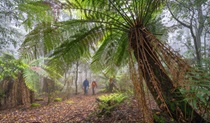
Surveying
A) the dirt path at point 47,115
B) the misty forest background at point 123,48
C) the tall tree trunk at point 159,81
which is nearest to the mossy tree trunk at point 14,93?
the dirt path at point 47,115

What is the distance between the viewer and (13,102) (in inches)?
226

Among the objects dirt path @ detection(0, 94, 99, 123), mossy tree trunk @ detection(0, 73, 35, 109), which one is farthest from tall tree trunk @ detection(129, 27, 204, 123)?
mossy tree trunk @ detection(0, 73, 35, 109)

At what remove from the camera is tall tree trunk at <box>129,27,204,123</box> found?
1.91m

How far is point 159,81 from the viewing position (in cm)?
192

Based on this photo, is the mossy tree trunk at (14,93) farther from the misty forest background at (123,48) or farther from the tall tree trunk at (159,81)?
the tall tree trunk at (159,81)

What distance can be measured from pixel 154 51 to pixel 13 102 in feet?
18.8

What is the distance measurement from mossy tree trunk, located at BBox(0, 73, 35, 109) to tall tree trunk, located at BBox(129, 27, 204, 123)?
4917mm

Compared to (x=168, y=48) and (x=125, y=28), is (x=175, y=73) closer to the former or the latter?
(x=168, y=48)

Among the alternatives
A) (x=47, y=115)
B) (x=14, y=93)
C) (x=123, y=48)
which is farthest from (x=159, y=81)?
(x=14, y=93)

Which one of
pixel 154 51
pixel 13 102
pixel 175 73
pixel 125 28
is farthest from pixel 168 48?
pixel 13 102

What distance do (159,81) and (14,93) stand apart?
5.69 m

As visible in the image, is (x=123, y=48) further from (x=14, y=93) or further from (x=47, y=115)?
(x=14, y=93)

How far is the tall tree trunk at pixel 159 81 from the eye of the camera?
1908 millimetres

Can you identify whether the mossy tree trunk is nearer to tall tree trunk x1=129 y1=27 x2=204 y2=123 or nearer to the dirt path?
the dirt path
